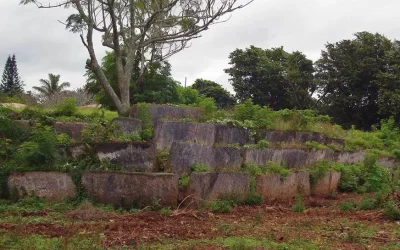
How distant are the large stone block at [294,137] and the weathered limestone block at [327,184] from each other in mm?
1188

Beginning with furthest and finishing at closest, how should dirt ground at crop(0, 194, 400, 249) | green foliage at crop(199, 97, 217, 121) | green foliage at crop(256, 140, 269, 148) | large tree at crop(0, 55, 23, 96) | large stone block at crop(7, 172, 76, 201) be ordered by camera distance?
large tree at crop(0, 55, 23, 96) < green foliage at crop(199, 97, 217, 121) < green foliage at crop(256, 140, 269, 148) < large stone block at crop(7, 172, 76, 201) < dirt ground at crop(0, 194, 400, 249)

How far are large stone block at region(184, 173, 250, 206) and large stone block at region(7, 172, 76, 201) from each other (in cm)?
225

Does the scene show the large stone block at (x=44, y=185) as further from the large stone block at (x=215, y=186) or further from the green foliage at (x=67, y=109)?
the green foliage at (x=67, y=109)

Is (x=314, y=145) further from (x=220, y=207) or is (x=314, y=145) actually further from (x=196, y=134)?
(x=220, y=207)

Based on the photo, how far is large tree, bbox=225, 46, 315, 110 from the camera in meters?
30.8

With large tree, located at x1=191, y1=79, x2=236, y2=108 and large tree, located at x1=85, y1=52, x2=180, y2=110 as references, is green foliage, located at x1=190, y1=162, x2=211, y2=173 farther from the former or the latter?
large tree, located at x1=191, y1=79, x2=236, y2=108

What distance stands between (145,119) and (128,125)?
2.61ft

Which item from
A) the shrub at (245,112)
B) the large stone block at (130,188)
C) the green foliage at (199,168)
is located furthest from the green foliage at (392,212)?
the shrub at (245,112)

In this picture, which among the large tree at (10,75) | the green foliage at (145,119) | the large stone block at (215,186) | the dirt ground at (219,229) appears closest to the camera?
the dirt ground at (219,229)

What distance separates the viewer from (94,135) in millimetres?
9812

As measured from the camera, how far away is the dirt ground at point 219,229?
5992mm

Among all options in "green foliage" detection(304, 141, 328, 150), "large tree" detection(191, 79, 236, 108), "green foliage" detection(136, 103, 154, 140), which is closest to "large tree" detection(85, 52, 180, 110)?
"green foliage" detection(136, 103, 154, 140)

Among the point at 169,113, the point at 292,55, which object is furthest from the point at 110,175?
the point at 292,55

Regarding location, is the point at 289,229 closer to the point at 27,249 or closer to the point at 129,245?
the point at 129,245
